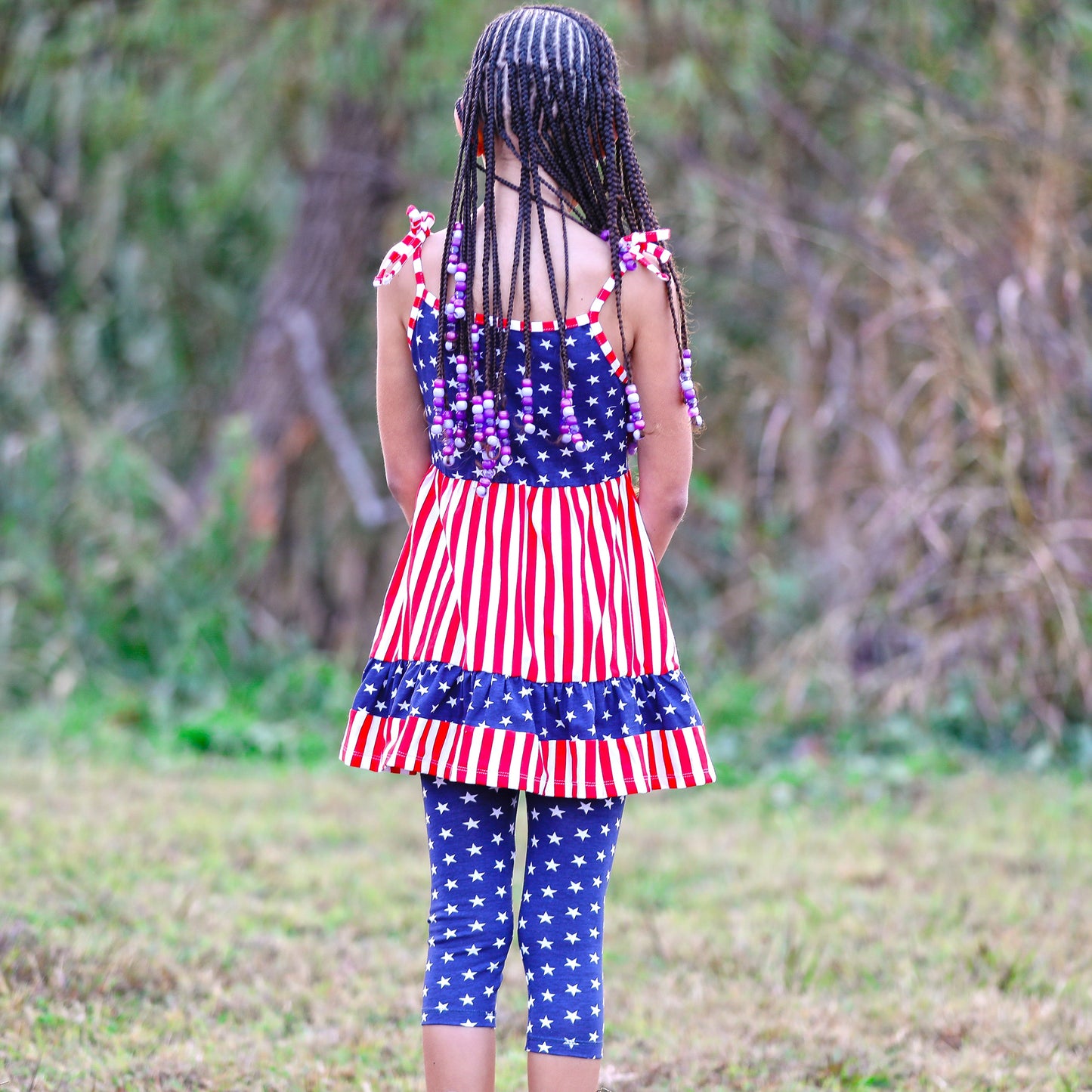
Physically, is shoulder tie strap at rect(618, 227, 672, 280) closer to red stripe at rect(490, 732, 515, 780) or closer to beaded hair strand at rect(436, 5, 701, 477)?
beaded hair strand at rect(436, 5, 701, 477)

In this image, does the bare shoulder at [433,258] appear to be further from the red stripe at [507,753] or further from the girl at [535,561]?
the red stripe at [507,753]

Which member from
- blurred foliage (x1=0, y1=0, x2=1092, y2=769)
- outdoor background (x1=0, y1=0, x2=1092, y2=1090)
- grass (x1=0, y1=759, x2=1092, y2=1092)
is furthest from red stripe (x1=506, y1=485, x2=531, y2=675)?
blurred foliage (x1=0, y1=0, x2=1092, y2=769)

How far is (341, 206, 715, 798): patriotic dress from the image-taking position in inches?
71.9

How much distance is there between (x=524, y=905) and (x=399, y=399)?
71 cm

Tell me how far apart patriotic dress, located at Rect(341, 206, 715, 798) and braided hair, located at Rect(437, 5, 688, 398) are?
38mm

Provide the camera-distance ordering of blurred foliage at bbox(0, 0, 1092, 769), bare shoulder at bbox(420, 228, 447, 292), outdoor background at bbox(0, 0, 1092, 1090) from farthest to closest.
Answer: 1. blurred foliage at bbox(0, 0, 1092, 769)
2. outdoor background at bbox(0, 0, 1092, 1090)
3. bare shoulder at bbox(420, 228, 447, 292)

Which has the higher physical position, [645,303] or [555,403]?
[645,303]

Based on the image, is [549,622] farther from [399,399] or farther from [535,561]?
[399,399]

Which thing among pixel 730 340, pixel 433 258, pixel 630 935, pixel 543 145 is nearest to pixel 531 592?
pixel 433 258

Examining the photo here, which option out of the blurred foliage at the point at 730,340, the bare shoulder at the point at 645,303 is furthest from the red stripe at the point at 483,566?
the blurred foliage at the point at 730,340

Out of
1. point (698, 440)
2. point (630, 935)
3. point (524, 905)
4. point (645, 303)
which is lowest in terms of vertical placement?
point (630, 935)

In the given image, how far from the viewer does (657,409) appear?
6.34 ft

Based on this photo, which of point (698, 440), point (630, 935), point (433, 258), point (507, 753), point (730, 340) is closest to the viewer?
point (507, 753)

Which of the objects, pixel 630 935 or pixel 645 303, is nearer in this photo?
pixel 645 303
